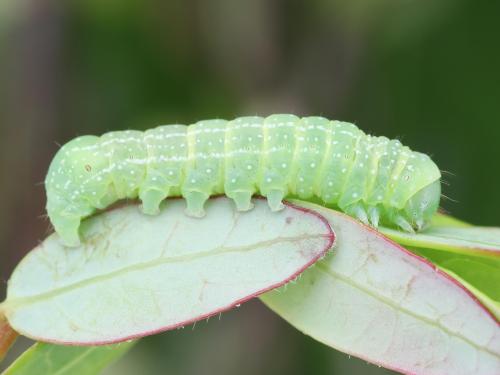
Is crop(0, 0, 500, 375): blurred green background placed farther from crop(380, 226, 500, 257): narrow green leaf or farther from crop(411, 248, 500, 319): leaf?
crop(411, 248, 500, 319): leaf


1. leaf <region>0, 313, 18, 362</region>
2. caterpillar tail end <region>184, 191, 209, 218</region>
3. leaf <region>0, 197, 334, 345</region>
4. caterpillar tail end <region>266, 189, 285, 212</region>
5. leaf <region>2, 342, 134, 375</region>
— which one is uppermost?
caterpillar tail end <region>266, 189, 285, 212</region>

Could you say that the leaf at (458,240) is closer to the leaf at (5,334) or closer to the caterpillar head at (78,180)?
the caterpillar head at (78,180)

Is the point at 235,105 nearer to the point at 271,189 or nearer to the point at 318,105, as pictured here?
→ the point at 318,105

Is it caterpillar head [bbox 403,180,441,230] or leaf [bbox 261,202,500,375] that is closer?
leaf [bbox 261,202,500,375]

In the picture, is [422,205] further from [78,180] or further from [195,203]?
[78,180]

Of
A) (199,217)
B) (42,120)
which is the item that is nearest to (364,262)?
(199,217)

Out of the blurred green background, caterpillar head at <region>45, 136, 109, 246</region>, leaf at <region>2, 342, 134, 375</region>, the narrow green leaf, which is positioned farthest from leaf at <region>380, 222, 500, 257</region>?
the blurred green background
